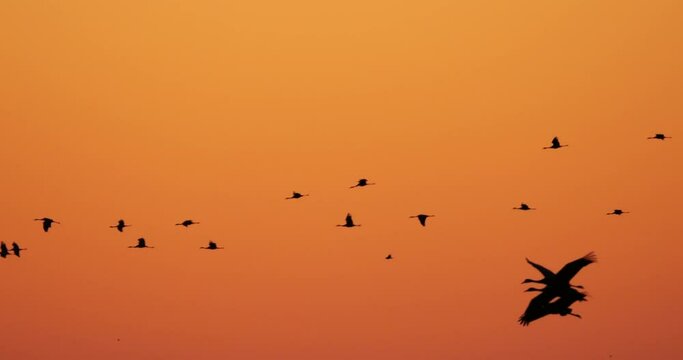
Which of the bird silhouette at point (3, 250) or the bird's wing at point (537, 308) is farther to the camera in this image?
the bird silhouette at point (3, 250)

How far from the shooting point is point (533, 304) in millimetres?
50188

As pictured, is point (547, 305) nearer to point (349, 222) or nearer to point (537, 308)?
point (537, 308)

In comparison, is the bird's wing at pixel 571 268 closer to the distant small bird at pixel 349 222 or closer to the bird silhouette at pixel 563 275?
the bird silhouette at pixel 563 275

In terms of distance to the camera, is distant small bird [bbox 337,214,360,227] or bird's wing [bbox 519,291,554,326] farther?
distant small bird [bbox 337,214,360,227]

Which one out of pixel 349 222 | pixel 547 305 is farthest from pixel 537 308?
pixel 349 222

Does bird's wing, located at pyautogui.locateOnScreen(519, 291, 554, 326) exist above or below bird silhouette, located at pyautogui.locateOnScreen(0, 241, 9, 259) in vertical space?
below

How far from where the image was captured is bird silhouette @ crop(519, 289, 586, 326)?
158 feet

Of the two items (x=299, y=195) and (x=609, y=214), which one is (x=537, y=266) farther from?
(x=299, y=195)

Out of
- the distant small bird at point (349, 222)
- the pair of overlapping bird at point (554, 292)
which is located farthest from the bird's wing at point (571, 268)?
the distant small bird at point (349, 222)

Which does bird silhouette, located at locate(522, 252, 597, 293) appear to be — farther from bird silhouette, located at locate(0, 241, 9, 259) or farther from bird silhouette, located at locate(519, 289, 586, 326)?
bird silhouette, located at locate(0, 241, 9, 259)

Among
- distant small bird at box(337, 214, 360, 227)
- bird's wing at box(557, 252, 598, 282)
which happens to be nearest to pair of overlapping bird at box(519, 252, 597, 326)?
bird's wing at box(557, 252, 598, 282)

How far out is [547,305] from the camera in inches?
1966

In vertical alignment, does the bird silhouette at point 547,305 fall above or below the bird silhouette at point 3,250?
below

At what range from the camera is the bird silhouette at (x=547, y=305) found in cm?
4809
